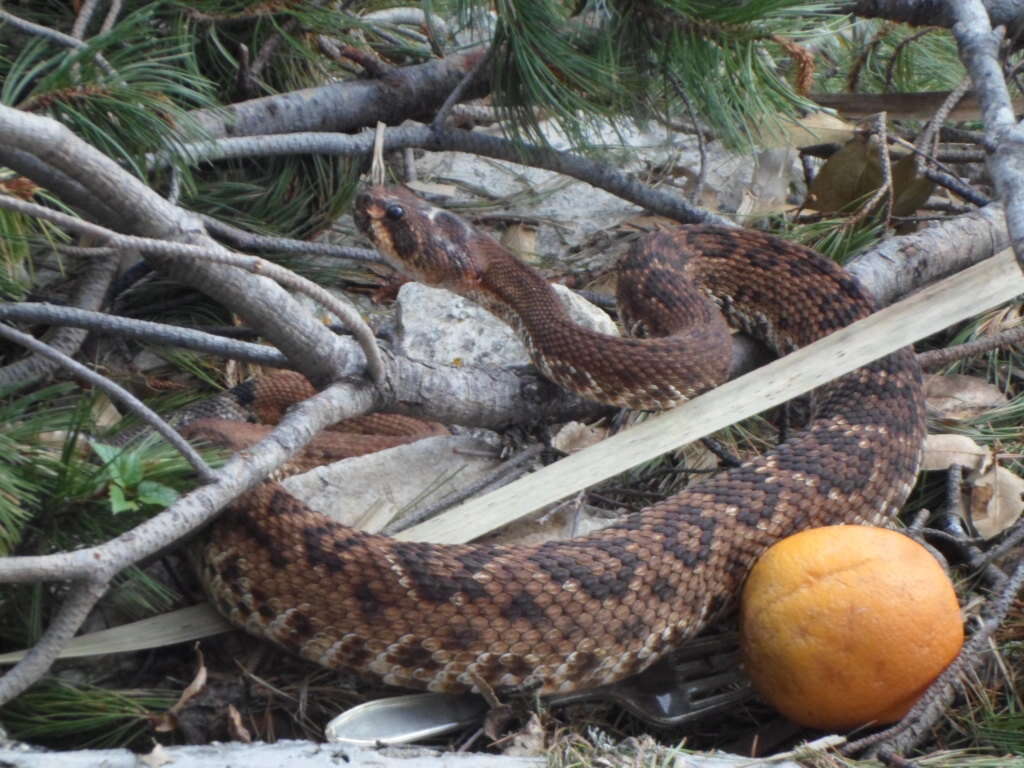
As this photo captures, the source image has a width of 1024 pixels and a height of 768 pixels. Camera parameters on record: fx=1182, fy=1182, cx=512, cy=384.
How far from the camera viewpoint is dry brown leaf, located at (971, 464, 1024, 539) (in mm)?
4129

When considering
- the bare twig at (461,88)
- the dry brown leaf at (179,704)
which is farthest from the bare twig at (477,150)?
the dry brown leaf at (179,704)

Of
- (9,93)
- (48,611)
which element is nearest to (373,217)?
(9,93)

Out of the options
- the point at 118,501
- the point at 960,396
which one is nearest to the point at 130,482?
the point at 118,501

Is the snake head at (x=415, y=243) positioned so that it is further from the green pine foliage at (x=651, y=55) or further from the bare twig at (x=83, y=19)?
the bare twig at (x=83, y=19)

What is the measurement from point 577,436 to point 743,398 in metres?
0.81

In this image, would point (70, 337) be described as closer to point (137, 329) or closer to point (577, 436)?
point (137, 329)

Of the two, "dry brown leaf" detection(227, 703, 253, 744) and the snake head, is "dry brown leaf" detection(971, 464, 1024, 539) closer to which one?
the snake head

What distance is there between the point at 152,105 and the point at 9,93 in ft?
1.45

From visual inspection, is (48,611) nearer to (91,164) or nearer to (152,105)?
(91,164)

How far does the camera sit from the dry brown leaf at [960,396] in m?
4.98

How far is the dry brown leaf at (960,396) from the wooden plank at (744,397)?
0.66m

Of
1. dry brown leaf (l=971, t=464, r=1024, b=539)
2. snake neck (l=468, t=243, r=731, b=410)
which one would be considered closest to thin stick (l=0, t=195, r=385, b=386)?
snake neck (l=468, t=243, r=731, b=410)

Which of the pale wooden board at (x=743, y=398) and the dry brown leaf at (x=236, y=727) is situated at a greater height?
the pale wooden board at (x=743, y=398)

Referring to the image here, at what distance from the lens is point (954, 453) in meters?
4.55
